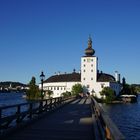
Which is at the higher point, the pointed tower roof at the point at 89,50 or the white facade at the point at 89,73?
the pointed tower roof at the point at 89,50

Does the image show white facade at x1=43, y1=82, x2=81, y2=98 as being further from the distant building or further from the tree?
the tree

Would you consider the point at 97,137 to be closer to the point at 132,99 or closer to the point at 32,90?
the point at 32,90

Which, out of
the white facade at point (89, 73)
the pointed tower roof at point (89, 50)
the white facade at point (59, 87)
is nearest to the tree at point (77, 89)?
the white facade at point (89, 73)

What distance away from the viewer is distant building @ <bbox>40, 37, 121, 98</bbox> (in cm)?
13750

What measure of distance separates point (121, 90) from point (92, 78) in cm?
3343

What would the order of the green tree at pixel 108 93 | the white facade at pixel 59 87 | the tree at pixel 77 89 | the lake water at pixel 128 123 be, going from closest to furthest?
1. the lake water at pixel 128 123
2. the tree at pixel 77 89
3. the green tree at pixel 108 93
4. the white facade at pixel 59 87

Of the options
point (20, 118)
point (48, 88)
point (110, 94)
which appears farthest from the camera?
point (48, 88)

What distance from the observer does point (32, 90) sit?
13950 centimetres

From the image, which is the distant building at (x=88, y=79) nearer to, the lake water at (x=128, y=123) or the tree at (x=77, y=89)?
the tree at (x=77, y=89)

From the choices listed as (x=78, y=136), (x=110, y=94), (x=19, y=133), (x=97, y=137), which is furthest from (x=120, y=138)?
(x=110, y=94)

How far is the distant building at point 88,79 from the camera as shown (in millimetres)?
137500

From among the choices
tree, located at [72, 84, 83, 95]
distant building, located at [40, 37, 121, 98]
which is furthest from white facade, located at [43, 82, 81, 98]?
tree, located at [72, 84, 83, 95]

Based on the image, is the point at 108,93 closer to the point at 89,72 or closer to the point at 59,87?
the point at 89,72

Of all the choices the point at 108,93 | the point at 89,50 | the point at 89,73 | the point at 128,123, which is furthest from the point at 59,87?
the point at 128,123
